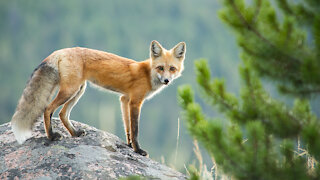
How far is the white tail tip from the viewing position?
4172 millimetres

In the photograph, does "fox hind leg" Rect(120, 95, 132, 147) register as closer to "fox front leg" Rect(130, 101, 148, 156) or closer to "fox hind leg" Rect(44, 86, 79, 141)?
"fox front leg" Rect(130, 101, 148, 156)

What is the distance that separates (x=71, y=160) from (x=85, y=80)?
170 centimetres

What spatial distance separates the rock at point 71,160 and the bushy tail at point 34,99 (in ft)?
0.56

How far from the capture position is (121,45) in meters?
144

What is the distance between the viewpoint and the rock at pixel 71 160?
12.0ft

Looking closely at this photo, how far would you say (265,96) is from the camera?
2.89 metres

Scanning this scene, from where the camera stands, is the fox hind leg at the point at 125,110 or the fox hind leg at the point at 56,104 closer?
the fox hind leg at the point at 56,104

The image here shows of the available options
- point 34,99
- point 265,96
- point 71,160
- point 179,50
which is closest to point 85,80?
point 34,99

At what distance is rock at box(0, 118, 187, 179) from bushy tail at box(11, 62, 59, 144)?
0.17 meters

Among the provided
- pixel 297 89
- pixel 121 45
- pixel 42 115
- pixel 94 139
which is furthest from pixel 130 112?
pixel 121 45

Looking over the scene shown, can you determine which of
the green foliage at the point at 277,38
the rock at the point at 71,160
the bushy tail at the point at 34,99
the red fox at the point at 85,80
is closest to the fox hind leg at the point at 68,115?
the red fox at the point at 85,80

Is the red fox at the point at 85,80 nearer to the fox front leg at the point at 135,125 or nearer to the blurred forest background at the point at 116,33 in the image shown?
the fox front leg at the point at 135,125

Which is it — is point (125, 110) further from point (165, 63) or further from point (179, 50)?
point (179, 50)

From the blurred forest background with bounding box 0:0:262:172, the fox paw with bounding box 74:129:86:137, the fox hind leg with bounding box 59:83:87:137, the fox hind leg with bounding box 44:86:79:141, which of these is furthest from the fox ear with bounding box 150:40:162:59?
the blurred forest background with bounding box 0:0:262:172
